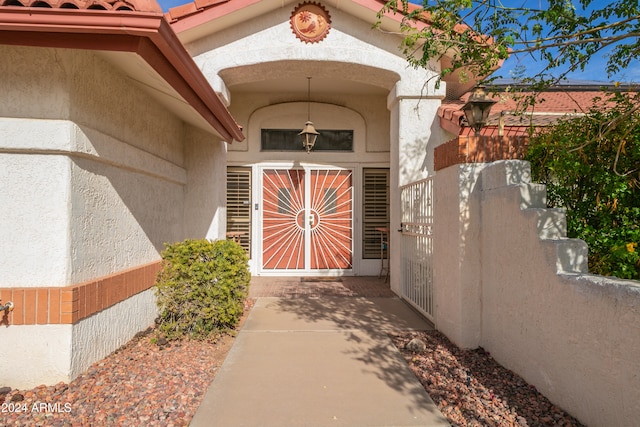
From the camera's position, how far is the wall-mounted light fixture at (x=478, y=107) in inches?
185

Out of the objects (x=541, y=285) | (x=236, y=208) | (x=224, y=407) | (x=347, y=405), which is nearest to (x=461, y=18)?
(x=541, y=285)

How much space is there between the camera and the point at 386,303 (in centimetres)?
637

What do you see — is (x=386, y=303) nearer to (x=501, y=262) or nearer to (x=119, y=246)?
(x=501, y=262)

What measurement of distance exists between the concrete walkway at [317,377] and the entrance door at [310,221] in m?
3.25

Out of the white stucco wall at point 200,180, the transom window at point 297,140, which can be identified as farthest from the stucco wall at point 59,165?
the transom window at point 297,140

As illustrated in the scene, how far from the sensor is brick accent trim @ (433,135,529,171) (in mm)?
4012

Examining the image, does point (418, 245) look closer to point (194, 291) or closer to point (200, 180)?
point (194, 291)

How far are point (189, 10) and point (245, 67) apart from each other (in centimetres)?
123

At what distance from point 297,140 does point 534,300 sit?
6625mm

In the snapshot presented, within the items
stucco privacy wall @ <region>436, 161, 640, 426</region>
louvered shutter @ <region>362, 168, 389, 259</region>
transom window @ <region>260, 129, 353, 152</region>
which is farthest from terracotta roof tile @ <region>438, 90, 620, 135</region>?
transom window @ <region>260, 129, 353, 152</region>

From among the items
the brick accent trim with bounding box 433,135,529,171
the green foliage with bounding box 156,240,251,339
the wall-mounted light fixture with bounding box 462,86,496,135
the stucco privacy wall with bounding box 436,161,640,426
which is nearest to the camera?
the stucco privacy wall with bounding box 436,161,640,426

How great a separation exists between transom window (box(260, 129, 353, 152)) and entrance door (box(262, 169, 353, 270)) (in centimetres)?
54

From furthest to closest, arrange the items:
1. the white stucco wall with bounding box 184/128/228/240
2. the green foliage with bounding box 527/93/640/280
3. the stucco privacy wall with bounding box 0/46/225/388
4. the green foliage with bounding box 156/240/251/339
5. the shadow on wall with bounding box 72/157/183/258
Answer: the white stucco wall with bounding box 184/128/228/240, the green foliage with bounding box 156/240/251/339, the shadow on wall with bounding box 72/157/183/258, the stucco privacy wall with bounding box 0/46/225/388, the green foliage with bounding box 527/93/640/280

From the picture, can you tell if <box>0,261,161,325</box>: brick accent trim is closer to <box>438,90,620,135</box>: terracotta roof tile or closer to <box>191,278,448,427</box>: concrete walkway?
<box>191,278,448,427</box>: concrete walkway
